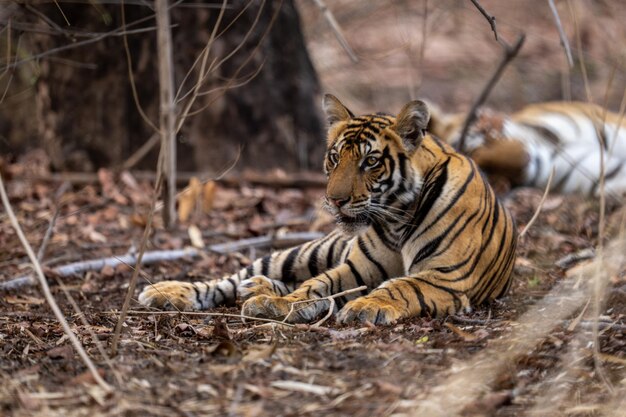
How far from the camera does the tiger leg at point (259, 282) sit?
4738 millimetres

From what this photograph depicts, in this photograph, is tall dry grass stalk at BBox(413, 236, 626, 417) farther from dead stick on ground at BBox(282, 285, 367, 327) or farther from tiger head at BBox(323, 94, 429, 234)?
tiger head at BBox(323, 94, 429, 234)

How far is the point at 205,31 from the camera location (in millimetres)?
8023

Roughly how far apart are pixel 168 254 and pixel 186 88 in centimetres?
224

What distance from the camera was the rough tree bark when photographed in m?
7.97

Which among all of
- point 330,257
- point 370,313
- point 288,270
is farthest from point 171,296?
point 370,313

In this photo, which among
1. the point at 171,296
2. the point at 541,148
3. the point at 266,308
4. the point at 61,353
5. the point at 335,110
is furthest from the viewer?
the point at 541,148

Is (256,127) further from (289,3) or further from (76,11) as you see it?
(76,11)

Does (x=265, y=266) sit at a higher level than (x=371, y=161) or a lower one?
lower

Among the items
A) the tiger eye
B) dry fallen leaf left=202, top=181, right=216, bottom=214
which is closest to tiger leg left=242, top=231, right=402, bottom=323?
the tiger eye

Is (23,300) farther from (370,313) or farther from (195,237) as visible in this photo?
(370,313)

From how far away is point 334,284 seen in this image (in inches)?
189

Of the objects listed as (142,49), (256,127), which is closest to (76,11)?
(142,49)

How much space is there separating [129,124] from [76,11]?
1156mm

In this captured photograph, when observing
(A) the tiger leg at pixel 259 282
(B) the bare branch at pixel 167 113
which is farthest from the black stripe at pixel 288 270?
(B) the bare branch at pixel 167 113
